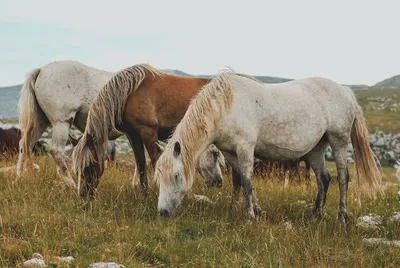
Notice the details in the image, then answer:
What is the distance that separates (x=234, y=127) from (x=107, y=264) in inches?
122

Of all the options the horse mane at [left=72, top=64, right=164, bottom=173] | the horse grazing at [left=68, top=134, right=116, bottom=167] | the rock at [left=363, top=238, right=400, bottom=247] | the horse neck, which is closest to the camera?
the rock at [left=363, top=238, right=400, bottom=247]

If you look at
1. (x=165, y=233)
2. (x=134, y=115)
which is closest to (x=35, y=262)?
(x=165, y=233)

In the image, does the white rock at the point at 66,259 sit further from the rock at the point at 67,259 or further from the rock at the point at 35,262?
the rock at the point at 35,262

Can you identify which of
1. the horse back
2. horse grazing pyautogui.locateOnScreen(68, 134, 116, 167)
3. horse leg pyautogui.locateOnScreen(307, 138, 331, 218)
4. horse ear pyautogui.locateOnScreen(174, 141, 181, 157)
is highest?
the horse back

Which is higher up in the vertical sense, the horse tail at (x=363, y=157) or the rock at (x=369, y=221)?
the horse tail at (x=363, y=157)

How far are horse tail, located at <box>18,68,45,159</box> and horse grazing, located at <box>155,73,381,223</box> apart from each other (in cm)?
433

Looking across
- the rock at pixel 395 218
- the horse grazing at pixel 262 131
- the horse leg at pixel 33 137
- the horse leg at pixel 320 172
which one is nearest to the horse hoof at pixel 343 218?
the horse grazing at pixel 262 131

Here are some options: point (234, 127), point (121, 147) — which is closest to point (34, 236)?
point (234, 127)

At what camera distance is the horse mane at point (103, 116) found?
26.6 feet

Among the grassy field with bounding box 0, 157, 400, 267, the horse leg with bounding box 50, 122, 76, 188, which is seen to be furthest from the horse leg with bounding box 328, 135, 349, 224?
the horse leg with bounding box 50, 122, 76, 188

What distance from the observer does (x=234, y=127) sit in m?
7.22

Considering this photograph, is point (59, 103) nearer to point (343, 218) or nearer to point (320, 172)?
point (320, 172)

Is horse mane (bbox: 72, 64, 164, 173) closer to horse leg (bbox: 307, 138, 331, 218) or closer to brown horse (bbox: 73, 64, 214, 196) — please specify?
brown horse (bbox: 73, 64, 214, 196)

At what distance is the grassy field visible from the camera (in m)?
5.57
